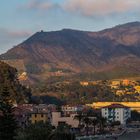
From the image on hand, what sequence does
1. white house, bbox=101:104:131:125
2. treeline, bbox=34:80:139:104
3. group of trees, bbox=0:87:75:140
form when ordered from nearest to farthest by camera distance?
group of trees, bbox=0:87:75:140 → white house, bbox=101:104:131:125 → treeline, bbox=34:80:139:104

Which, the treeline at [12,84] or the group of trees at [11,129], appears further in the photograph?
the treeline at [12,84]

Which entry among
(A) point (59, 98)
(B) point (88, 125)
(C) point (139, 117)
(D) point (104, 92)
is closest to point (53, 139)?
(B) point (88, 125)

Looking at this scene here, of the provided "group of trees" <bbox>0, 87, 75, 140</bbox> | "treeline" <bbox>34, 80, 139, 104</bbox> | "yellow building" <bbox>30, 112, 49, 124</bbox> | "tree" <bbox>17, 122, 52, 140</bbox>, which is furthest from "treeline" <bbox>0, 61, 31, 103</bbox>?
"treeline" <bbox>34, 80, 139, 104</bbox>

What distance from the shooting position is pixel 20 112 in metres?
79.4

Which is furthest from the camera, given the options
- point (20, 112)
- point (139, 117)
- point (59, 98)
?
point (59, 98)

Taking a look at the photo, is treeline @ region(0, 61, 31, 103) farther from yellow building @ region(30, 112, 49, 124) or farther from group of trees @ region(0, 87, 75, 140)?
group of trees @ region(0, 87, 75, 140)

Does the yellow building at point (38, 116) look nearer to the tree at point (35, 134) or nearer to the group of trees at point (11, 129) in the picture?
the group of trees at point (11, 129)

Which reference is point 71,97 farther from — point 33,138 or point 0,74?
point 33,138

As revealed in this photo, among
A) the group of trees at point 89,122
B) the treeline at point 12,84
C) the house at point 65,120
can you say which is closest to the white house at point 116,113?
the treeline at point 12,84

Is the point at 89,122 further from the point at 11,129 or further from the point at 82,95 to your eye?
the point at 82,95

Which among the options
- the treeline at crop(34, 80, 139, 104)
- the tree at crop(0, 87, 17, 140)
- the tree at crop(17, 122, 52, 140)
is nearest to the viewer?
the tree at crop(0, 87, 17, 140)

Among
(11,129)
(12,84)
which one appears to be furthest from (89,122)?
(11,129)

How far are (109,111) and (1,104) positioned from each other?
89.6 m

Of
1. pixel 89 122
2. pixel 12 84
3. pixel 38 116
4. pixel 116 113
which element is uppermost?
pixel 12 84
